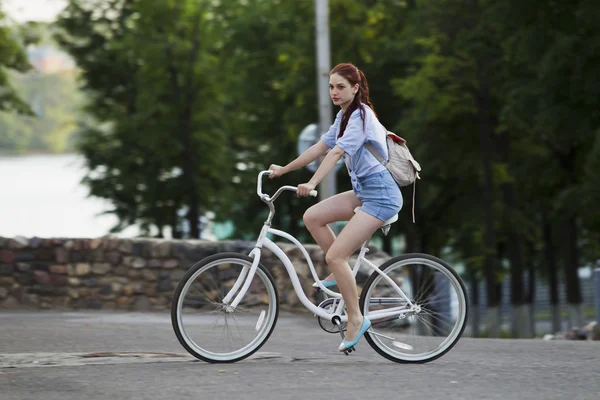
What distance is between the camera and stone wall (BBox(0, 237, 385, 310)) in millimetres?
13258

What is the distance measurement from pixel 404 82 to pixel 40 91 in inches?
822

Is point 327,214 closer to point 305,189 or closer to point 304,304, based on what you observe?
point 305,189

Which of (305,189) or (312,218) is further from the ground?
(305,189)

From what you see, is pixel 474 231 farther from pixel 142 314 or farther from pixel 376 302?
pixel 376 302

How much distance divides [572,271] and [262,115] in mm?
9941

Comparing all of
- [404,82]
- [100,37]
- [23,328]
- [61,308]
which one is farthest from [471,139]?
[23,328]

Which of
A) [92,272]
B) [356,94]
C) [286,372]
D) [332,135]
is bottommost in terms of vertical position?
[286,372]

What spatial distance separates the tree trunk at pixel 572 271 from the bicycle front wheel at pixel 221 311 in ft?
89.7

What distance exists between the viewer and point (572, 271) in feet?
113

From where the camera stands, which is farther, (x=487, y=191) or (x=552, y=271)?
(x=552, y=271)

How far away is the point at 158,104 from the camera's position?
31.7 meters

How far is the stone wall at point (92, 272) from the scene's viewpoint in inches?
522

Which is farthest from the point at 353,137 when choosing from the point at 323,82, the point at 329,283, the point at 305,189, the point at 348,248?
A: the point at 323,82

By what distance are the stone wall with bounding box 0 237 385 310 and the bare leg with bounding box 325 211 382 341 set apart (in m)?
6.23
